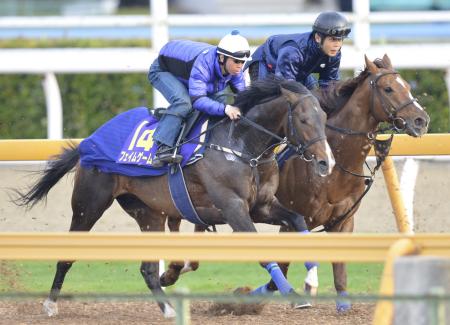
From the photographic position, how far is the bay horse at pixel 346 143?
7.15m

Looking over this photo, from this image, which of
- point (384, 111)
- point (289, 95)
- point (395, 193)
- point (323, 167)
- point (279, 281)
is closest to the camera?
point (279, 281)

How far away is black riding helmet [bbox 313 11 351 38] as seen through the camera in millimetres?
7281

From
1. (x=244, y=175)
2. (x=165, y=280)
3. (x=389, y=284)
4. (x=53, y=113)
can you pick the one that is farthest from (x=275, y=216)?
(x=389, y=284)

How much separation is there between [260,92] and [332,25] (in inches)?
27.1

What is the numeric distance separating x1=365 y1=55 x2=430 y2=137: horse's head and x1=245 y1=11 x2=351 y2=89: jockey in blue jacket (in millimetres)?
287

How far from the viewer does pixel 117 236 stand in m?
4.68

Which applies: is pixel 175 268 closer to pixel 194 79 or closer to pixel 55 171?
pixel 55 171

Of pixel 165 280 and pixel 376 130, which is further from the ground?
pixel 376 130

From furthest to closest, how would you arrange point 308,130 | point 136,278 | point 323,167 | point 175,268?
point 136,278 < point 175,268 < point 308,130 < point 323,167

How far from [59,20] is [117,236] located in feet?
15.8

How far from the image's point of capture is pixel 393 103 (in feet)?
23.4

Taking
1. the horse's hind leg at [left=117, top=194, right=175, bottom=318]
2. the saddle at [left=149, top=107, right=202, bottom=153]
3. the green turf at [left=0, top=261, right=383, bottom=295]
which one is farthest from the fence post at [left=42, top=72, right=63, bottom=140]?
the saddle at [left=149, top=107, right=202, bottom=153]

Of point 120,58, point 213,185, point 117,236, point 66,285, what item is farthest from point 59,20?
point 117,236

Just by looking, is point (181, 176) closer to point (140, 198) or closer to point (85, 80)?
point (140, 198)
